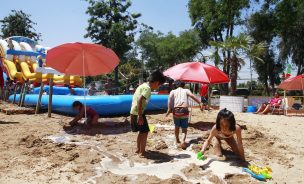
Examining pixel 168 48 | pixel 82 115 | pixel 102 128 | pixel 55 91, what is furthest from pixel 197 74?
pixel 168 48

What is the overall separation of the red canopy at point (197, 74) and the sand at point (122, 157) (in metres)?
1.35

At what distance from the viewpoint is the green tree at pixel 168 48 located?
125ft

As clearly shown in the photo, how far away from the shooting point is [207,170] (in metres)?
5.81

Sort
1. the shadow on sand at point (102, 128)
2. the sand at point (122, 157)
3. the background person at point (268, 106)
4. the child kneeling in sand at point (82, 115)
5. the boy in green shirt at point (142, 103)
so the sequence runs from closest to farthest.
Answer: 1. the sand at point (122, 157)
2. the boy in green shirt at point (142, 103)
3. the shadow on sand at point (102, 128)
4. the child kneeling in sand at point (82, 115)
5. the background person at point (268, 106)

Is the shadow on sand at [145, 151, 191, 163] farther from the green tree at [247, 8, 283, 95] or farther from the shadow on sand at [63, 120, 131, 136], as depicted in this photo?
the green tree at [247, 8, 283, 95]

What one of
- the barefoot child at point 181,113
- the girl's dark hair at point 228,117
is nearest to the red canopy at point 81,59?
the barefoot child at point 181,113

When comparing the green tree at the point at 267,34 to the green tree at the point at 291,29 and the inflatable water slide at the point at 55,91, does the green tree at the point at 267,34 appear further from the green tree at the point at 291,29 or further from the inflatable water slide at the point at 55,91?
the inflatable water slide at the point at 55,91

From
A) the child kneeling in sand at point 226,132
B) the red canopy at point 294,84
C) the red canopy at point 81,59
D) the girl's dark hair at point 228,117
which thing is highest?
the red canopy at point 81,59

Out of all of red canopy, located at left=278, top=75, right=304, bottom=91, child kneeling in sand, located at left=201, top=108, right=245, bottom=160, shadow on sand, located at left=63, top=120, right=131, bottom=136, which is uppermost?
red canopy, located at left=278, top=75, right=304, bottom=91

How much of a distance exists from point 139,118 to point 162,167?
3.07 ft

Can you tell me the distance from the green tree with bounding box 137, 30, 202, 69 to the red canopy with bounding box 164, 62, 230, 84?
24810 millimetres

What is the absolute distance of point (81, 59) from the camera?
31.5ft

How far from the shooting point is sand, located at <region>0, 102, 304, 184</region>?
5457mm

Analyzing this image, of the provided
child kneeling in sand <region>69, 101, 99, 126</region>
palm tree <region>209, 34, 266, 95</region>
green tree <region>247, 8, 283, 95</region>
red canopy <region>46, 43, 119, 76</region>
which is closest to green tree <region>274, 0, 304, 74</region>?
green tree <region>247, 8, 283, 95</region>
